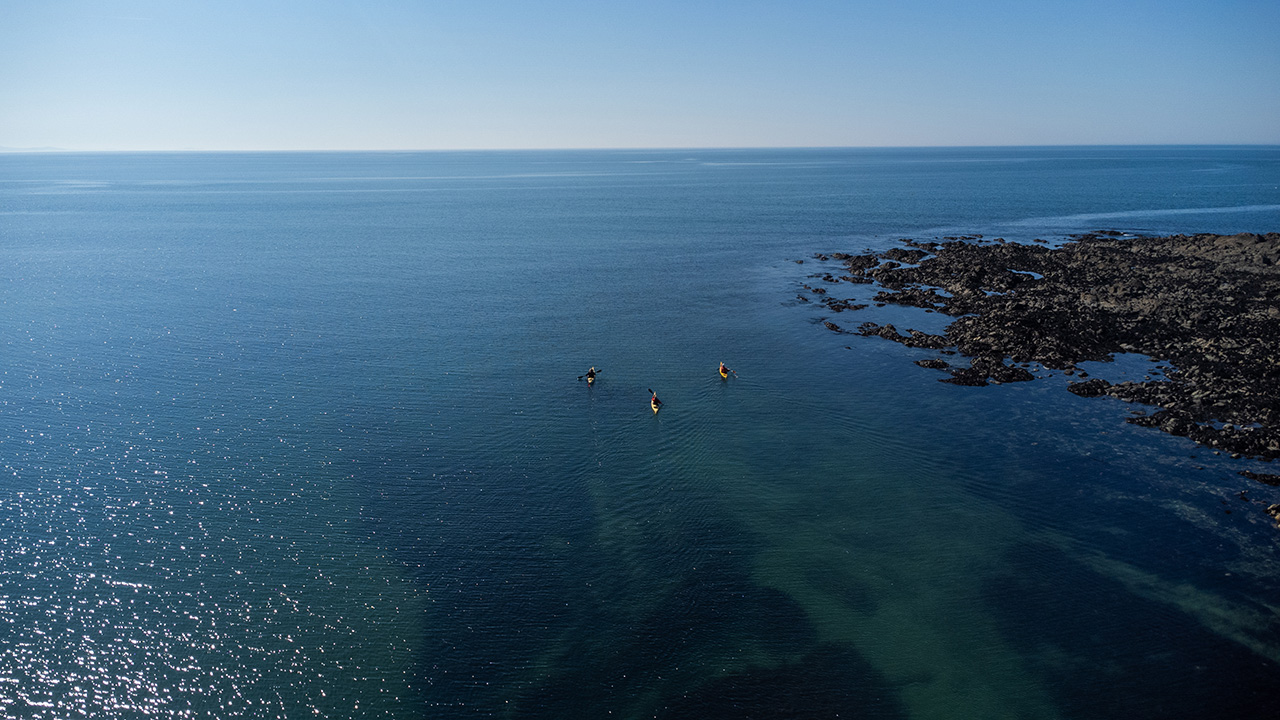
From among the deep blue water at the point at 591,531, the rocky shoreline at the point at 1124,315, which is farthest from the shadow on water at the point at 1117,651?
the rocky shoreline at the point at 1124,315

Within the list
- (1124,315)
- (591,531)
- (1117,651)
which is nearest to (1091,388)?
(1124,315)

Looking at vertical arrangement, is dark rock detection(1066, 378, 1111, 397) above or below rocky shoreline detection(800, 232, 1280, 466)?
below

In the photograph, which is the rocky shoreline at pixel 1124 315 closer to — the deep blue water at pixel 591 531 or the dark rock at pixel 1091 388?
the dark rock at pixel 1091 388

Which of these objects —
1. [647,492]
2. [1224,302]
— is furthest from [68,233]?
[1224,302]

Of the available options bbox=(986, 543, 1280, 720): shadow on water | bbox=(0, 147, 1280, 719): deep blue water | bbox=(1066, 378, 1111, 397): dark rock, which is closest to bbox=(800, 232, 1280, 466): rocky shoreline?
bbox=(1066, 378, 1111, 397): dark rock

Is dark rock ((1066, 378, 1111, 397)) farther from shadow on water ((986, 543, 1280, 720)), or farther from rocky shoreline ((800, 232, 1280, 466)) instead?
shadow on water ((986, 543, 1280, 720))

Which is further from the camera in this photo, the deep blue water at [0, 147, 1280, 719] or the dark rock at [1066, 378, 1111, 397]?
the dark rock at [1066, 378, 1111, 397]
